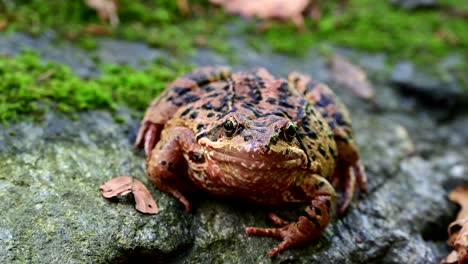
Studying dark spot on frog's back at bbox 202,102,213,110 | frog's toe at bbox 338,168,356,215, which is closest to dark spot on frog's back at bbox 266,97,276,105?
dark spot on frog's back at bbox 202,102,213,110

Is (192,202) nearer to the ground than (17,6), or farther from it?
nearer to the ground

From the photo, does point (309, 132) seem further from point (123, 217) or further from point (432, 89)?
point (432, 89)

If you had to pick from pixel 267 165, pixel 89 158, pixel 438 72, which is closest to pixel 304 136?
pixel 267 165

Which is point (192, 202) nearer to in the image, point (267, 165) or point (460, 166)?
point (267, 165)

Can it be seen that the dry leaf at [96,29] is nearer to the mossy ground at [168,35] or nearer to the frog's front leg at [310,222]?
the mossy ground at [168,35]

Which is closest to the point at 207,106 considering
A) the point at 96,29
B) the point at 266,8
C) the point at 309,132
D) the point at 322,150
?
the point at 309,132

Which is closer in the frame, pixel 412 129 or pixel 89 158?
pixel 89 158

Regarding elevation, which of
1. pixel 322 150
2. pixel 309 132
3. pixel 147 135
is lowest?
pixel 147 135
